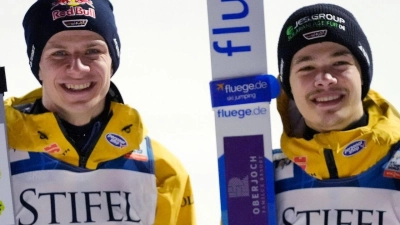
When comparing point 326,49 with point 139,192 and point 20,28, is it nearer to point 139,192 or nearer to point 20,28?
point 139,192

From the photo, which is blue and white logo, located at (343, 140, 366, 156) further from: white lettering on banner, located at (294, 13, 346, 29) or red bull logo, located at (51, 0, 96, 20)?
red bull logo, located at (51, 0, 96, 20)

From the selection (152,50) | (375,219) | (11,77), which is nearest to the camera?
(375,219)

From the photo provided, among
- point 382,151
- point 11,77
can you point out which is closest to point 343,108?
point 382,151

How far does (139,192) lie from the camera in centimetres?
376

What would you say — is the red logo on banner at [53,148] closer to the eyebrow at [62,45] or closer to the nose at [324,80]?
the eyebrow at [62,45]

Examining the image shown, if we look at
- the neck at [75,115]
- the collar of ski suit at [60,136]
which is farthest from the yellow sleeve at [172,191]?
the neck at [75,115]

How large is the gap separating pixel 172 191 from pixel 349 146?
642 millimetres

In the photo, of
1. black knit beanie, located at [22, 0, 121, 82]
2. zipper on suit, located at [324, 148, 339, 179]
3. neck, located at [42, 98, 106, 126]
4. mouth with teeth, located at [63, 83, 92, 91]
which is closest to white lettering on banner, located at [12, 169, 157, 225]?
neck, located at [42, 98, 106, 126]

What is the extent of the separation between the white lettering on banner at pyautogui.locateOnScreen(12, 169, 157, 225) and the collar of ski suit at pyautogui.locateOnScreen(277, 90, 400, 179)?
530mm

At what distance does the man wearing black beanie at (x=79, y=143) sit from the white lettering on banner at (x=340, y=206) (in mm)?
417

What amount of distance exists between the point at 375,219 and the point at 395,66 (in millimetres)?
→ 1168

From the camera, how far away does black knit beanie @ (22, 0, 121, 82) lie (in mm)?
3672

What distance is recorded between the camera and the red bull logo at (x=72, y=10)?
3.67 metres

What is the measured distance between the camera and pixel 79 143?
3762 millimetres
